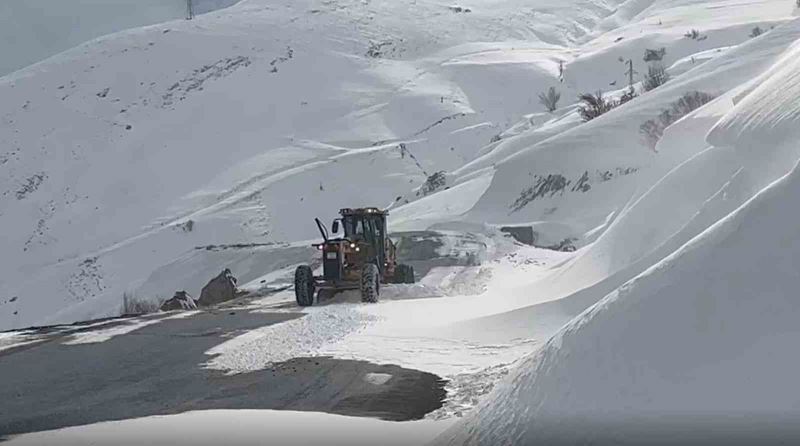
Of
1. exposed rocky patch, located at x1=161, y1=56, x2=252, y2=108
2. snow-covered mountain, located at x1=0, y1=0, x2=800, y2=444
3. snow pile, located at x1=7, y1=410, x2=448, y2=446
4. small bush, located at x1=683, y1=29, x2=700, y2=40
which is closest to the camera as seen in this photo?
snow-covered mountain, located at x1=0, y1=0, x2=800, y2=444

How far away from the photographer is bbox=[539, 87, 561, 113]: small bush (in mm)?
68938

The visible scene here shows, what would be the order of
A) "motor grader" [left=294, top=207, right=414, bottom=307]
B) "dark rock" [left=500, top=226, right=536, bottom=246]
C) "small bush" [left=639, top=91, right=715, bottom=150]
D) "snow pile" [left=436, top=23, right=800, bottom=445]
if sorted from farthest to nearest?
"dark rock" [left=500, top=226, right=536, bottom=246], "small bush" [left=639, top=91, right=715, bottom=150], "motor grader" [left=294, top=207, right=414, bottom=307], "snow pile" [left=436, top=23, right=800, bottom=445]

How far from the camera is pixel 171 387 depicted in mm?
11234

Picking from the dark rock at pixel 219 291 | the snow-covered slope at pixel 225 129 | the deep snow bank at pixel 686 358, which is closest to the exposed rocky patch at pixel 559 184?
the dark rock at pixel 219 291

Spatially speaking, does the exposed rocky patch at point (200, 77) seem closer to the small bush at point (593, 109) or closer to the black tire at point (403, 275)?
the small bush at point (593, 109)

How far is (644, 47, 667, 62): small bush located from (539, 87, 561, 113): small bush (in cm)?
802

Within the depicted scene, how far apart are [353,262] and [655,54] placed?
57.9m

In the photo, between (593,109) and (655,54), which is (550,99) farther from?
(593,109)

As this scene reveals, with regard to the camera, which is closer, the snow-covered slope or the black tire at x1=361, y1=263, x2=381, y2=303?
the black tire at x1=361, y1=263, x2=381, y2=303

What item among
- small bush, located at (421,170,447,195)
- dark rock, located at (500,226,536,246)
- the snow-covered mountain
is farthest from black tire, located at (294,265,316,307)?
small bush, located at (421,170,447,195)

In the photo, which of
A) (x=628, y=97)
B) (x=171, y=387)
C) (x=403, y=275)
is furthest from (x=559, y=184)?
(x=171, y=387)

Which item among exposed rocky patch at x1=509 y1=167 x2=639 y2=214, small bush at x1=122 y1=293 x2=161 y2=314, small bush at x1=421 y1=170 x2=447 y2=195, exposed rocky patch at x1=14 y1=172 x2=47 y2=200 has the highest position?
exposed rocky patch at x1=14 y1=172 x2=47 y2=200

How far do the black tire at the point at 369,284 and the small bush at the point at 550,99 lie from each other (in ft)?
157

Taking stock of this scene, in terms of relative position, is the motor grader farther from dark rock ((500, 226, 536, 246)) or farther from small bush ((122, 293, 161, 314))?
dark rock ((500, 226, 536, 246))
